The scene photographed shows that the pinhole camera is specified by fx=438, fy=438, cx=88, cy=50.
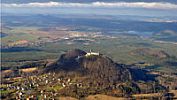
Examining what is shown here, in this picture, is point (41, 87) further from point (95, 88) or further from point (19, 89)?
point (95, 88)

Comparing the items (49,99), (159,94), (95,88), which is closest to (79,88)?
(95,88)

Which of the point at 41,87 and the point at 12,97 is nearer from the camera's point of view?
the point at 12,97

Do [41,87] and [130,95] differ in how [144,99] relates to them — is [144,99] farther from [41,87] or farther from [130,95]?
[41,87]

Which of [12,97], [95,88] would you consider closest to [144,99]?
[95,88]

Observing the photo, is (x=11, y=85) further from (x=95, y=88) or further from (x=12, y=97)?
(x=95, y=88)

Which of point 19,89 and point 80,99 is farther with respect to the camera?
point 19,89

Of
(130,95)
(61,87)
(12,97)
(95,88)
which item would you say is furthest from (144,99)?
(12,97)

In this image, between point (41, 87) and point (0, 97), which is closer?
point (0, 97)
